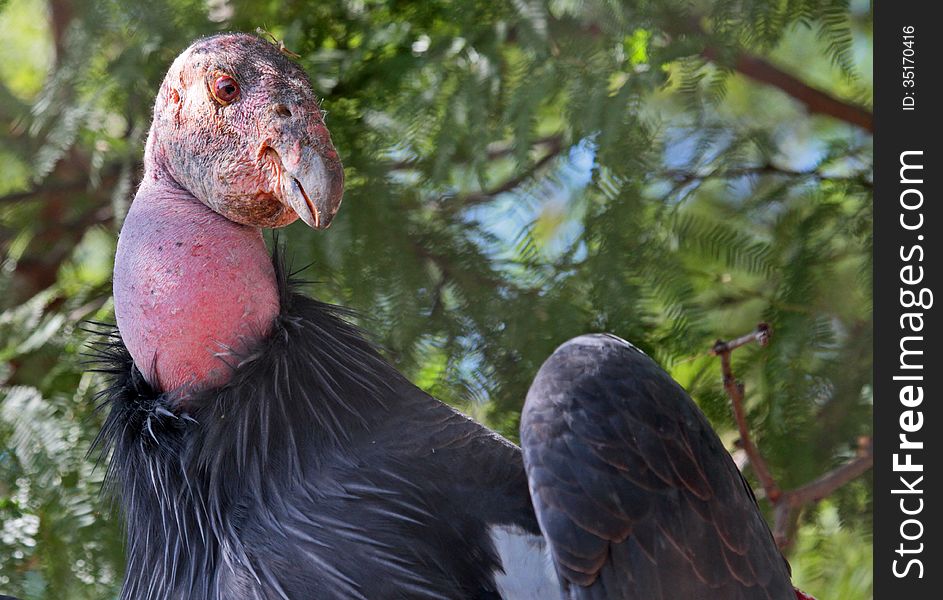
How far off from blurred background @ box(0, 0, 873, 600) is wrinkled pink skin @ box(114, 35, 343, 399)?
86 cm

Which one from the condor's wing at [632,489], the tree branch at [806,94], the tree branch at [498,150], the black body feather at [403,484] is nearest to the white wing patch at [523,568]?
the black body feather at [403,484]

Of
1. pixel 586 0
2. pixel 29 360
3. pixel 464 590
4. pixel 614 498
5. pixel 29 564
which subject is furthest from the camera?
pixel 29 360

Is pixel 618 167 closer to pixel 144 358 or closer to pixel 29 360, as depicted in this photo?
pixel 144 358

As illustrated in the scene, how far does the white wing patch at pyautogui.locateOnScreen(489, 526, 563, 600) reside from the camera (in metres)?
1.86

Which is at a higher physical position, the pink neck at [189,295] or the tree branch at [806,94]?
the pink neck at [189,295]

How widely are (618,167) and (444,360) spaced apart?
0.69m

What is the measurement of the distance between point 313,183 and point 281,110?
6.5 inches

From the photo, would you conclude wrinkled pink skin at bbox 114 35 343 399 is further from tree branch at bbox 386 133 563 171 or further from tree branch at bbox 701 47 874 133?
tree branch at bbox 701 47 874 133

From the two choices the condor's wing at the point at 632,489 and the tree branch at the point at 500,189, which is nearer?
the condor's wing at the point at 632,489

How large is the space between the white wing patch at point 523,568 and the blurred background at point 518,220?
115 cm

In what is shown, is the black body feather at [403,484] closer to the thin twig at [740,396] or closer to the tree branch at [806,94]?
the thin twig at [740,396]

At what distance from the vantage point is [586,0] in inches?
120

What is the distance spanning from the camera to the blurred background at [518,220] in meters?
3.01
